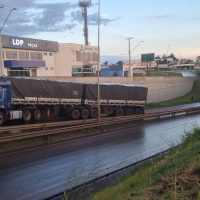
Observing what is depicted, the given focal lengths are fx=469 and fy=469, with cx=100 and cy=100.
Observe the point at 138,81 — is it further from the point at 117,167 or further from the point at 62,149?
the point at 117,167

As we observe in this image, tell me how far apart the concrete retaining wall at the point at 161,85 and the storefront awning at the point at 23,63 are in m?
24.2

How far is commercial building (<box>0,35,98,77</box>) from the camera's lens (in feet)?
278

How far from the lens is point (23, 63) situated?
86.1 m

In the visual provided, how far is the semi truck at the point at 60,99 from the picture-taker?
3444cm

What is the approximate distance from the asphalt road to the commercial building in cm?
4964

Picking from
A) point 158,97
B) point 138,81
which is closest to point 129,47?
point 158,97

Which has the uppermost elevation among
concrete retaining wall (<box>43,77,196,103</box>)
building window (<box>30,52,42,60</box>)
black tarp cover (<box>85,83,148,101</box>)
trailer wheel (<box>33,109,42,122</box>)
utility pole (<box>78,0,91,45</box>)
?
utility pole (<box>78,0,91,45</box>)

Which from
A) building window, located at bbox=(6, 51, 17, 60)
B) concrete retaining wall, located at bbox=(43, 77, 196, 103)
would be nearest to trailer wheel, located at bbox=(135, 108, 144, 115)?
concrete retaining wall, located at bbox=(43, 77, 196, 103)

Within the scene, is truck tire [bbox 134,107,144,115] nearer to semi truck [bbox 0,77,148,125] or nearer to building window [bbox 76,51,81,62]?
semi truck [bbox 0,77,148,125]

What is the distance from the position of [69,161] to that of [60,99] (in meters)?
20.5

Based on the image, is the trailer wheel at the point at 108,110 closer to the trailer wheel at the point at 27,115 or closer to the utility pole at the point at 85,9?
the trailer wheel at the point at 27,115

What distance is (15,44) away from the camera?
87125 millimetres

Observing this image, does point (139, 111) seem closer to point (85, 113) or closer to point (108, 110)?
point (108, 110)

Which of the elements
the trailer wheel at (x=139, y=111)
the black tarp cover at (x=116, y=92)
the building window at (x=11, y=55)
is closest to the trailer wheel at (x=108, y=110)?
the black tarp cover at (x=116, y=92)
